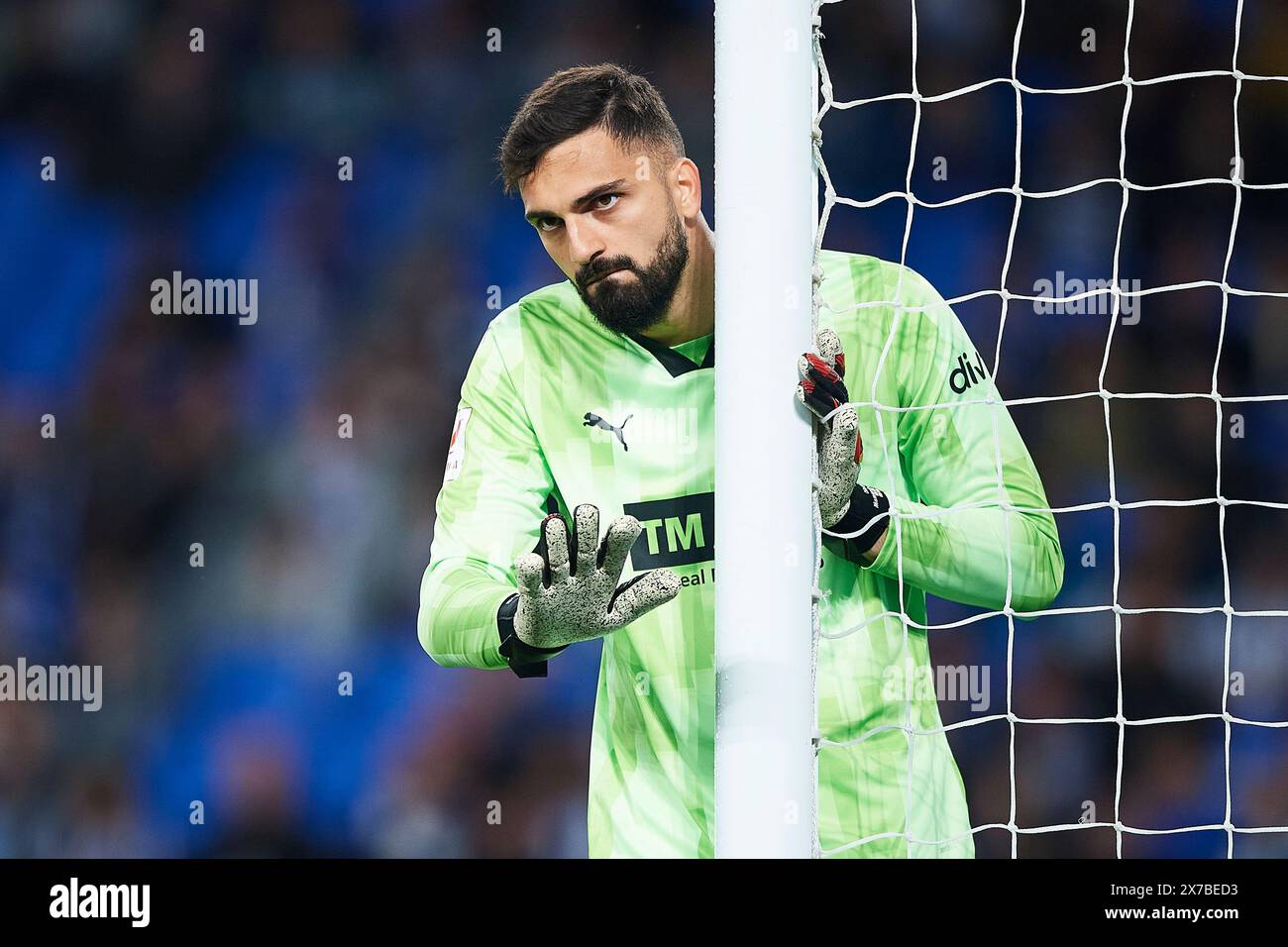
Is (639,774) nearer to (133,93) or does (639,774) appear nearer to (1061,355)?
(1061,355)

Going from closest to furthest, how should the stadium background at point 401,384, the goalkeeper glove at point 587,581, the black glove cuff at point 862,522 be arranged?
the goalkeeper glove at point 587,581, the black glove cuff at point 862,522, the stadium background at point 401,384

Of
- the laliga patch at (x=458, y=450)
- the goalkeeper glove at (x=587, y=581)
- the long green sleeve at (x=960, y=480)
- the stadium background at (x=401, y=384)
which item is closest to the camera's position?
the goalkeeper glove at (x=587, y=581)

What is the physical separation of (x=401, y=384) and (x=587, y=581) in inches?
69.7

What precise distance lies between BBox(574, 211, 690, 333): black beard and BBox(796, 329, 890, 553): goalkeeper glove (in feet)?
1.52

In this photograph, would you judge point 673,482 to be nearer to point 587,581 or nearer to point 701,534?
point 701,534

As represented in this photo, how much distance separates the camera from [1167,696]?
2764 millimetres

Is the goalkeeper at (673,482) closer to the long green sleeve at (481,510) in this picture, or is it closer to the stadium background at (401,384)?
the long green sleeve at (481,510)

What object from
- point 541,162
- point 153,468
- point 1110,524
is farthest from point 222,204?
point 1110,524

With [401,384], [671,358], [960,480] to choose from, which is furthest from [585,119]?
[401,384]

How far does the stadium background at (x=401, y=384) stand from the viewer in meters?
2.79

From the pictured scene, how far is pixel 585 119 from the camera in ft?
5.77

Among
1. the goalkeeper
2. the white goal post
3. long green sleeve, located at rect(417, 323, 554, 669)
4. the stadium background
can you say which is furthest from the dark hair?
the stadium background

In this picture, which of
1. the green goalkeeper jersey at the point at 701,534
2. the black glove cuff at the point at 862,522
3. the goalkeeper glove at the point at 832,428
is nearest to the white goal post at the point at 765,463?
the goalkeeper glove at the point at 832,428

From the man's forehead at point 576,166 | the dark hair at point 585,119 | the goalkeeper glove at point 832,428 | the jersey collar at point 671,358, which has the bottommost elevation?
the goalkeeper glove at point 832,428
